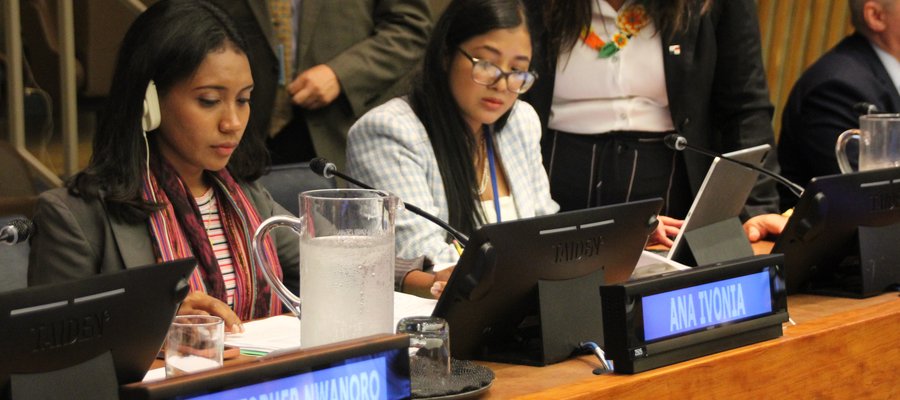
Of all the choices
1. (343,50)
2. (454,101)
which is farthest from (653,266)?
(343,50)

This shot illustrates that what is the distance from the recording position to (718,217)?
2.12 m

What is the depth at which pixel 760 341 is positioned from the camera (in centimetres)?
159

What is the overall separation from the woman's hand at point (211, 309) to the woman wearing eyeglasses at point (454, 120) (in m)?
0.73

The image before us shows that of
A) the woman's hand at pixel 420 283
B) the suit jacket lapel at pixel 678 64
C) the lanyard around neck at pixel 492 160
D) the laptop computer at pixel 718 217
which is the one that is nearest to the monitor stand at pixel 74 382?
the woman's hand at pixel 420 283

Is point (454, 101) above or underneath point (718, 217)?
above

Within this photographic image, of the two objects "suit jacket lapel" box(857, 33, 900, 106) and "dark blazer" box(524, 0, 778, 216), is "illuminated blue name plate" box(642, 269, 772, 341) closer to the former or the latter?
"dark blazer" box(524, 0, 778, 216)

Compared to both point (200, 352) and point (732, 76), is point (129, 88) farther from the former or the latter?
point (732, 76)

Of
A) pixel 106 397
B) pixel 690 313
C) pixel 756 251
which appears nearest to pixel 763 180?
pixel 756 251

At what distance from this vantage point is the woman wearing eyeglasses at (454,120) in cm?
242

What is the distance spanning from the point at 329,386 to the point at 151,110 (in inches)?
35.9

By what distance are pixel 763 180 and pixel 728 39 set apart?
1.26 ft

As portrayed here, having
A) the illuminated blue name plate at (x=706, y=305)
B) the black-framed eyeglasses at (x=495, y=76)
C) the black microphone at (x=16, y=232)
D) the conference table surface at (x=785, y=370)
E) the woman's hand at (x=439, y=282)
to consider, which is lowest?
the conference table surface at (x=785, y=370)

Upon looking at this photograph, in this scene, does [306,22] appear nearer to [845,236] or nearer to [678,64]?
[678,64]

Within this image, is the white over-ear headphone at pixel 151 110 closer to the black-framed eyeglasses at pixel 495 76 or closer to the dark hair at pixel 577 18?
the black-framed eyeglasses at pixel 495 76
